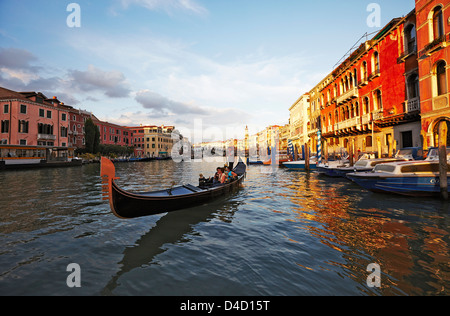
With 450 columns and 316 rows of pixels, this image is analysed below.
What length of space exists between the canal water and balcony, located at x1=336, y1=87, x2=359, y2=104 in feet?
52.4

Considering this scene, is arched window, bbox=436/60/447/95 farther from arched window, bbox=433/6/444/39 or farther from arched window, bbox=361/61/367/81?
arched window, bbox=361/61/367/81

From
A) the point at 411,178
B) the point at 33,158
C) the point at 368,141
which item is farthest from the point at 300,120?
the point at 33,158

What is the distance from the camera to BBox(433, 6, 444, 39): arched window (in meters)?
12.8

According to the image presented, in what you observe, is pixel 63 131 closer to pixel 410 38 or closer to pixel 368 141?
pixel 368 141

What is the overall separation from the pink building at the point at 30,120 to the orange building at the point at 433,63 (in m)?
44.8

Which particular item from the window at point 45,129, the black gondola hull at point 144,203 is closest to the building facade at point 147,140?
the window at point 45,129

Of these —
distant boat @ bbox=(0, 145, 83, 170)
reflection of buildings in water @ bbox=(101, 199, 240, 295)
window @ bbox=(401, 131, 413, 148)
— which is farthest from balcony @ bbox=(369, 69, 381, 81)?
distant boat @ bbox=(0, 145, 83, 170)

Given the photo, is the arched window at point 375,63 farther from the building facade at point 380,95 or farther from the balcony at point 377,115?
the balcony at point 377,115

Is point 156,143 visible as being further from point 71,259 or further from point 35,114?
point 71,259

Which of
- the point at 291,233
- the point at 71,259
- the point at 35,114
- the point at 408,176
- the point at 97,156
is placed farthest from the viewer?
the point at 97,156

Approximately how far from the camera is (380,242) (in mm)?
5051
